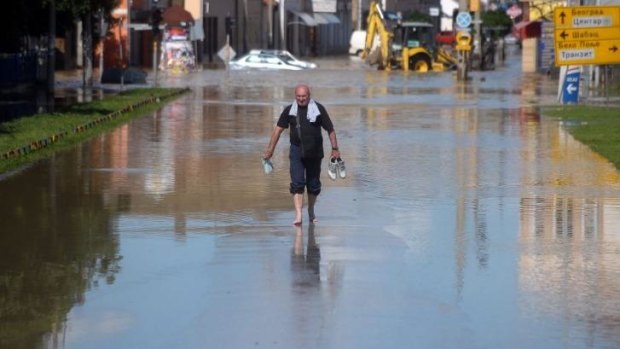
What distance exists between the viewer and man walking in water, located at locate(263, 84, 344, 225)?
1494 centimetres

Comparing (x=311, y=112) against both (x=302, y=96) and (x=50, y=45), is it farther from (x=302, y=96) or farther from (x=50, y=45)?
(x=50, y=45)

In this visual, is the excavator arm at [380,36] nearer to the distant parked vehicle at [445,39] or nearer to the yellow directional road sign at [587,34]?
the distant parked vehicle at [445,39]

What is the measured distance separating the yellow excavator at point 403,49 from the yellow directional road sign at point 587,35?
116ft

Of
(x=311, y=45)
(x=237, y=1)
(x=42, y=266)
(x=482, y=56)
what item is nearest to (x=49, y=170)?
(x=42, y=266)

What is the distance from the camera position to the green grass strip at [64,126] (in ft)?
73.6

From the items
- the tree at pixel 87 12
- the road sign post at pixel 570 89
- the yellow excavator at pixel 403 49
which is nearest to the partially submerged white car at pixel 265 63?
the yellow excavator at pixel 403 49

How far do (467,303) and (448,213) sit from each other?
17.7ft

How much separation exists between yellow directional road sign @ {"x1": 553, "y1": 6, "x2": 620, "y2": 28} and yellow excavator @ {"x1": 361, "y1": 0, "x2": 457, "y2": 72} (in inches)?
1395

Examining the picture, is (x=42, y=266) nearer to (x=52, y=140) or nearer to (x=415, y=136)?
(x=52, y=140)

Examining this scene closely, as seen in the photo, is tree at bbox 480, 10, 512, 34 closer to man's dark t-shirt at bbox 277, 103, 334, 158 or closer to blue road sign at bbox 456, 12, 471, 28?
blue road sign at bbox 456, 12, 471, 28

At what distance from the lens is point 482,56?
73438 mm

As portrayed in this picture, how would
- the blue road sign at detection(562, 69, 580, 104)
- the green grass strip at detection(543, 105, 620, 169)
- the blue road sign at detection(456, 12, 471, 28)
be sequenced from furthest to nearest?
the blue road sign at detection(456, 12, 471, 28), the blue road sign at detection(562, 69, 580, 104), the green grass strip at detection(543, 105, 620, 169)

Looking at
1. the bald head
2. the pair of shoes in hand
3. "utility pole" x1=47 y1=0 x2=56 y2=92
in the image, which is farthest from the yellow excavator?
the bald head

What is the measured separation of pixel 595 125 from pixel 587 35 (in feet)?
25.2
